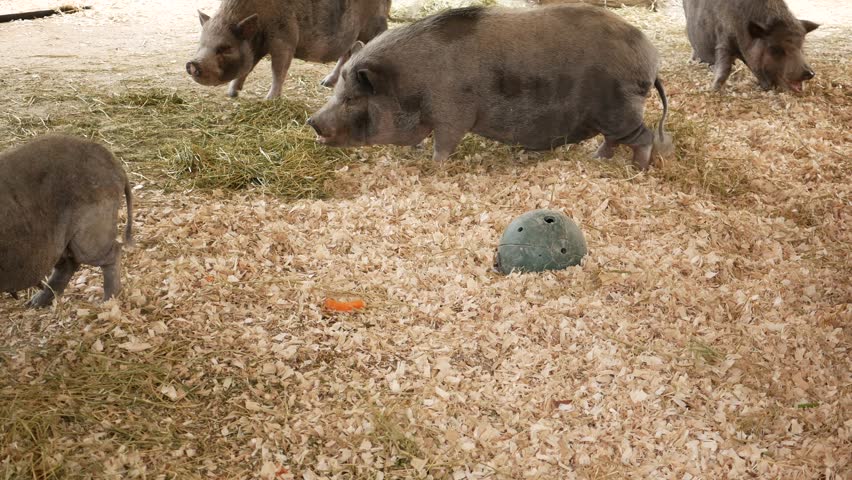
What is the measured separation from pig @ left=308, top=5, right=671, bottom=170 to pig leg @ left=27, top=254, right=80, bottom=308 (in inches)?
89.4

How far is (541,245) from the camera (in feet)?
15.0

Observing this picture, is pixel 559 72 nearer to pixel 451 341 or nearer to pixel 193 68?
pixel 451 341

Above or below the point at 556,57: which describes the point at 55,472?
below

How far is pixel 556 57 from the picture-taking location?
573 centimetres

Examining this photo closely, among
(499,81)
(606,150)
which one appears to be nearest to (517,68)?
(499,81)

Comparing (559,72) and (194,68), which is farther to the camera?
(194,68)

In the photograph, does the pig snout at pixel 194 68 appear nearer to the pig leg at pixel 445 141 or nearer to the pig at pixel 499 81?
the pig at pixel 499 81

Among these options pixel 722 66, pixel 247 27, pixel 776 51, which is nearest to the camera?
pixel 247 27

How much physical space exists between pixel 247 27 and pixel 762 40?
4.54m

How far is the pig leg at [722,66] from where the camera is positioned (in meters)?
7.79

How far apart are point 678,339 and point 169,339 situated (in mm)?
2438

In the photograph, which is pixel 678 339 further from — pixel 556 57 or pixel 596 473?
pixel 556 57

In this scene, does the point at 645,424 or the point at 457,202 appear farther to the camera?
the point at 457,202

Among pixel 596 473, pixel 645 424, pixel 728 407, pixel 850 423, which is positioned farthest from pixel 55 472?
pixel 850 423
